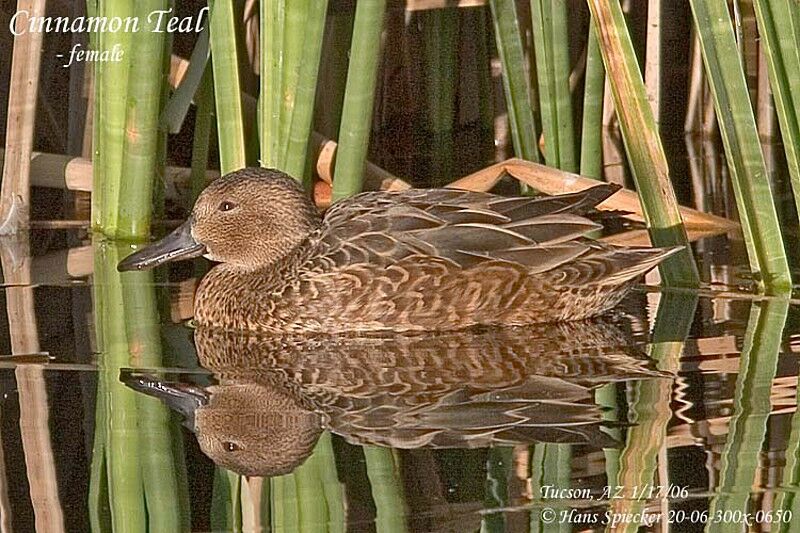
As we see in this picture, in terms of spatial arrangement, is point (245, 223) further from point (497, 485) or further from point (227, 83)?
point (497, 485)

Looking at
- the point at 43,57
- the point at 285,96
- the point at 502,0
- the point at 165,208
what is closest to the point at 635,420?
the point at 285,96

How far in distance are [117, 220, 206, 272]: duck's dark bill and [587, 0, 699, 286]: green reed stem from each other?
1621 millimetres

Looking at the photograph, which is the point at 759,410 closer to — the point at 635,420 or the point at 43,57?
the point at 635,420

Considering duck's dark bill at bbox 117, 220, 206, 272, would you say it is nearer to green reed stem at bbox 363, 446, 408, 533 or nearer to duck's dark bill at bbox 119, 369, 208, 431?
duck's dark bill at bbox 119, 369, 208, 431

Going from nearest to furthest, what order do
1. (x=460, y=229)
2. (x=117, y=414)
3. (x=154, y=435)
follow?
(x=154, y=435), (x=117, y=414), (x=460, y=229)

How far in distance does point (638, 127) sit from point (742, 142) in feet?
1.22

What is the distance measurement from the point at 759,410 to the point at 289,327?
1819 mm

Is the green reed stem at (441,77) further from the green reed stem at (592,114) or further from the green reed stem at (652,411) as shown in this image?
the green reed stem at (652,411)

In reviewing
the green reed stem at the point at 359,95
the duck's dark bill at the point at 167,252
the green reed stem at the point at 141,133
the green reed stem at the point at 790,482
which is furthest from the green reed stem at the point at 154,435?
the green reed stem at the point at 790,482

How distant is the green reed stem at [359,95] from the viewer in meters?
5.91

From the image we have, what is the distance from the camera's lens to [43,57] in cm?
827

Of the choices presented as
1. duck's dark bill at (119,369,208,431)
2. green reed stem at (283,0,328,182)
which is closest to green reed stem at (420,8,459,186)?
green reed stem at (283,0,328,182)

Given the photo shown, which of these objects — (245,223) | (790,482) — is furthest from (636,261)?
(790,482)

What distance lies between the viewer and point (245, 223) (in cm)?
620
